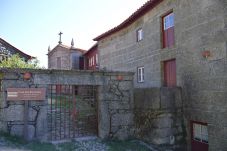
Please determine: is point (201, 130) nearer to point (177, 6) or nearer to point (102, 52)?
point (177, 6)

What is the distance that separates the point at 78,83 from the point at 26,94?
5.20 feet

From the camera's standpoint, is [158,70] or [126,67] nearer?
[158,70]

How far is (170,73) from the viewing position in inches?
419

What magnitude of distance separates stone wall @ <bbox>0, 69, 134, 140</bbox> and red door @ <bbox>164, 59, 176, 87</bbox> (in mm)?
2584

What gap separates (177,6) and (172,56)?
2012 millimetres

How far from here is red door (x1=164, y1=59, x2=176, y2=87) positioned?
34.2 feet

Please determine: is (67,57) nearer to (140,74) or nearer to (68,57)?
(68,57)

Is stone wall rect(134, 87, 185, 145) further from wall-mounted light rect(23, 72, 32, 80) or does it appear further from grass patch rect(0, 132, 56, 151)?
wall-mounted light rect(23, 72, 32, 80)

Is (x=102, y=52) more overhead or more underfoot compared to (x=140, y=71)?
more overhead

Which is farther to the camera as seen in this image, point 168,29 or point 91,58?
point 91,58

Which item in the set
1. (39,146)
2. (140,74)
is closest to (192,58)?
(140,74)

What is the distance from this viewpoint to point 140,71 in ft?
42.8

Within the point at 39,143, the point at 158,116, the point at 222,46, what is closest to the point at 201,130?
the point at 158,116

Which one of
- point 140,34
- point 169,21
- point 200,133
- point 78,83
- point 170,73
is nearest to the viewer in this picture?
point 78,83
